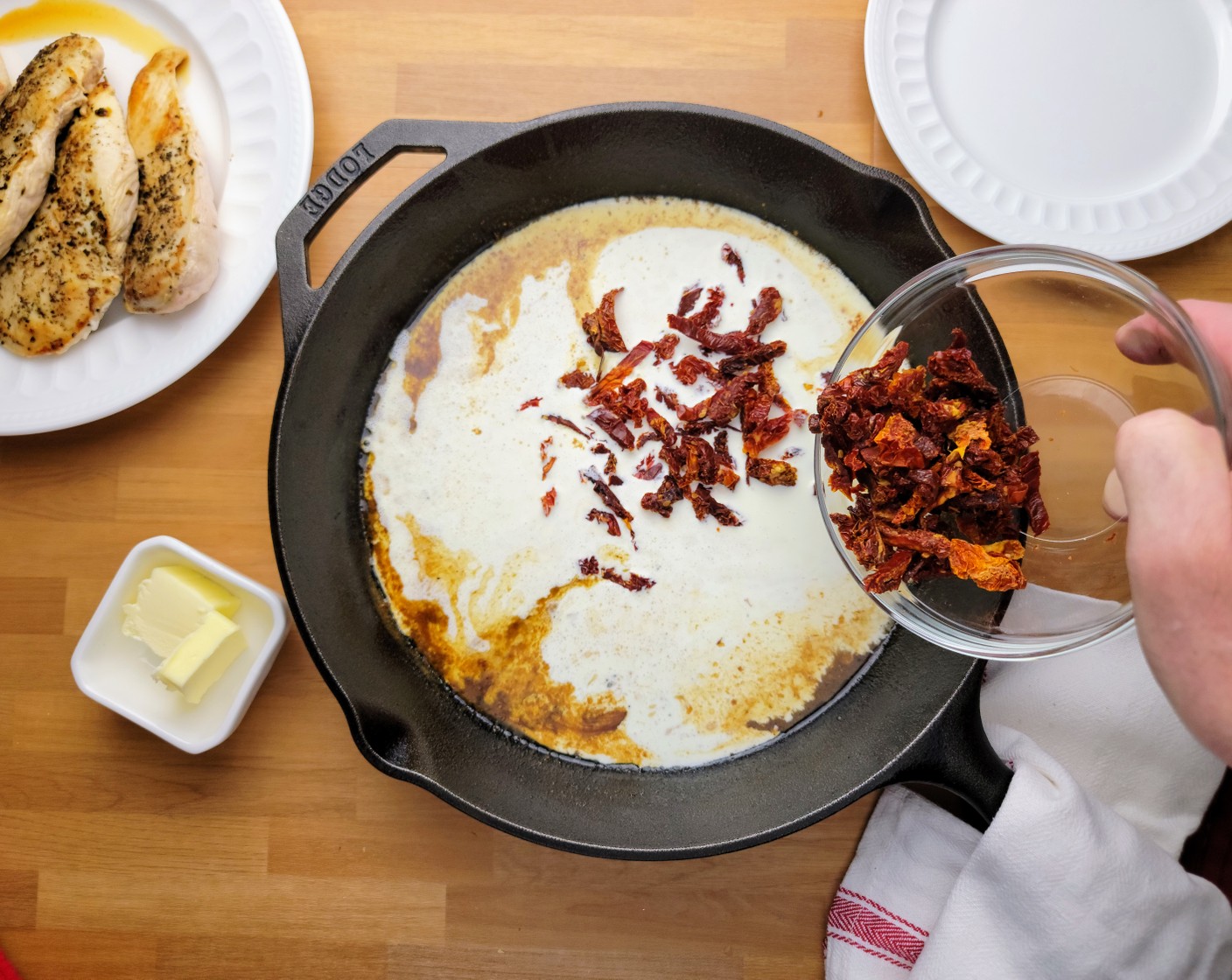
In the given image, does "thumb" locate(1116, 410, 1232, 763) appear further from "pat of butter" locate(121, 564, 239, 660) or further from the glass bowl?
"pat of butter" locate(121, 564, 239, 660)

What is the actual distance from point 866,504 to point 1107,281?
1.66ft

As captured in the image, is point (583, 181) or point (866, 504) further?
point (583, 181)

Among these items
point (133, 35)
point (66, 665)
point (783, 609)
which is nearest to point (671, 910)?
point (783, 609)

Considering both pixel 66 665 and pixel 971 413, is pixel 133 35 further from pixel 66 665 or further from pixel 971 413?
pixel 971 413

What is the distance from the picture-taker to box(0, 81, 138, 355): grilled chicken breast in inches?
67.1

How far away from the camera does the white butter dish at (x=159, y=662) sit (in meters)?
1.62

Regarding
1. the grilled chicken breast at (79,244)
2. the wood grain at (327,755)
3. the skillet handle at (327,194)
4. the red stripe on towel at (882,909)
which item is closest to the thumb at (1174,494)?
the wood grain at (327,755)

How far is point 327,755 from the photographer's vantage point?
5.73 feet

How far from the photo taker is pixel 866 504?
1.39 m

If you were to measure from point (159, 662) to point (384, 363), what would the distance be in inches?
27.9

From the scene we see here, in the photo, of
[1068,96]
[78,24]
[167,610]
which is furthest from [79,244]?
[1068,96]

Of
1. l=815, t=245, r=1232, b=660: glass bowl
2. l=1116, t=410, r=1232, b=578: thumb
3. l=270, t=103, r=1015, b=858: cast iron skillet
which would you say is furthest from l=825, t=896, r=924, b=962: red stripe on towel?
l=1116, t=410, r=1232, b=578: thumb

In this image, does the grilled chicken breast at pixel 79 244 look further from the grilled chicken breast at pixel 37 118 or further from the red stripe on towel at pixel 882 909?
the red stripe on towel at pixel 882 909

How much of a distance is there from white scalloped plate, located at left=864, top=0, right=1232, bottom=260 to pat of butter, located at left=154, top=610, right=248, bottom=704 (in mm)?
1593
